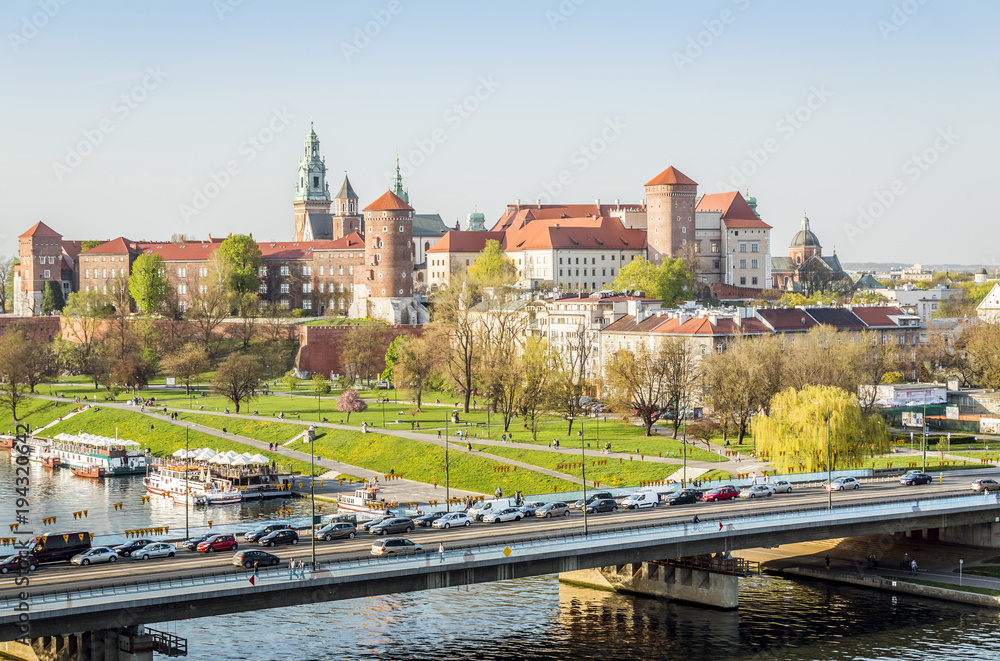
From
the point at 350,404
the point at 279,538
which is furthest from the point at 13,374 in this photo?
the point at 279,538

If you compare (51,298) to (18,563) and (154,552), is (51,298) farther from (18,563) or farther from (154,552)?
(18,563)

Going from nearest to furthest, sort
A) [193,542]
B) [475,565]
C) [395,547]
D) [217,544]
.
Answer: [475,565], [395,547], [217,544], [193,542]

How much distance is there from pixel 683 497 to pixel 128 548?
83.8 ft

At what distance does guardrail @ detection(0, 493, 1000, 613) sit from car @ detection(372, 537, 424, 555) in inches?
22.0

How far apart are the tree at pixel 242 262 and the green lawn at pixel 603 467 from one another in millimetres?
84438

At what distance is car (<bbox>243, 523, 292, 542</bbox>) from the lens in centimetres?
5581

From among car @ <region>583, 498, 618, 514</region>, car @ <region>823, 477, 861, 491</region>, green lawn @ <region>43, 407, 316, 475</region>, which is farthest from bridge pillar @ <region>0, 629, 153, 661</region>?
green lawn @ <region>43, 407, 316, 475</region>

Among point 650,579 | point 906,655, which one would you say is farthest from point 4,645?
point 906,655

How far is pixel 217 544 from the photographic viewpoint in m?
53.6

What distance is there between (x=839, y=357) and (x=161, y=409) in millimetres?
58558

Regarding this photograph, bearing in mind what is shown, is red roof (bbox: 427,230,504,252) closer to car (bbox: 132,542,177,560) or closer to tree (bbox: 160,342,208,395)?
tree (bbox: 160,342,208,395)

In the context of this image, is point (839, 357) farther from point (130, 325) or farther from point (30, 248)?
point (30, 248)

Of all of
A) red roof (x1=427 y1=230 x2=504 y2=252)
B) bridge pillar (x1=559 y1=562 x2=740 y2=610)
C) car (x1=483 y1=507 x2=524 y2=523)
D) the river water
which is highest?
red roof (x1=427 y1=230 x2=504 y2=252)

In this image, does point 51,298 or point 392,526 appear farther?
point 51,298
